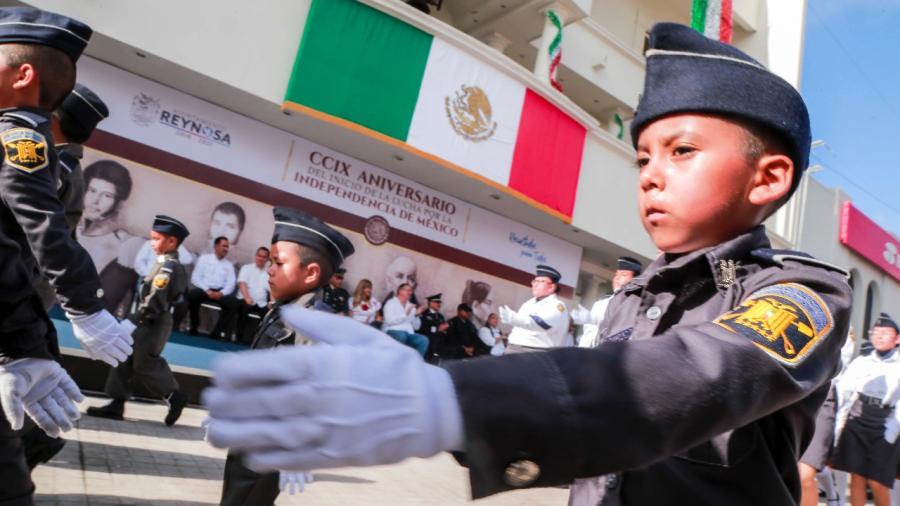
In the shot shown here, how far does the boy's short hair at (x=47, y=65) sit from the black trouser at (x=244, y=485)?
155cm

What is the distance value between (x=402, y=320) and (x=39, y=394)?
27.3 feet

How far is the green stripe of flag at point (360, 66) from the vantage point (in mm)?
8656

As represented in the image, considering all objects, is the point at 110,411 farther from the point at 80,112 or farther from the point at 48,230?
the point at 48,230

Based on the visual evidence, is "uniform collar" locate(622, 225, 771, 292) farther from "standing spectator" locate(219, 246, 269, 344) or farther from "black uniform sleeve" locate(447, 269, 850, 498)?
"standing spectator" locate(219, 246, 269, 344)

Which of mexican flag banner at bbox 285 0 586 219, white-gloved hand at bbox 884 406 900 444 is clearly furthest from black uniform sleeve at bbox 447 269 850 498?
mexican flag banner at bbox 285 0 586 219

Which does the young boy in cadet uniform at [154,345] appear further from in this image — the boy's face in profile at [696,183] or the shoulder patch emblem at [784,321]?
the shoulder patch emblem at [784,321]

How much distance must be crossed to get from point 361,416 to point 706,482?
26.2 inches

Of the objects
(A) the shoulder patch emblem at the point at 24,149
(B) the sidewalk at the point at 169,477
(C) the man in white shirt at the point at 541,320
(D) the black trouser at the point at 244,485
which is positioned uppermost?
(C) the man in white shirt at the point at 541,320

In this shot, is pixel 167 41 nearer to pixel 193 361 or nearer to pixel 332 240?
pixel 193 361

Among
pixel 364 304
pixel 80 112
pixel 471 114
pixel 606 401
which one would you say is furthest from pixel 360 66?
pixel 606 401

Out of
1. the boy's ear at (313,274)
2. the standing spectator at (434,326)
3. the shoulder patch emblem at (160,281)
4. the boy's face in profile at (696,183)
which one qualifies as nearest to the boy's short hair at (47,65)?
the boy's ear at (313,274)

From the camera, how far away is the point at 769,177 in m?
1.14

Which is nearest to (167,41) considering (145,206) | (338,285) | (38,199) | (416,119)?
(145,206)

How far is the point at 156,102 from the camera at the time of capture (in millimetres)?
8477
